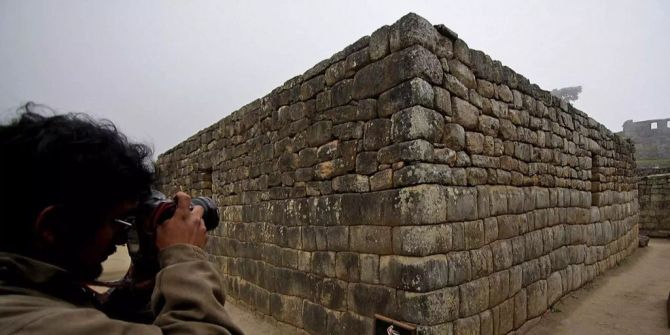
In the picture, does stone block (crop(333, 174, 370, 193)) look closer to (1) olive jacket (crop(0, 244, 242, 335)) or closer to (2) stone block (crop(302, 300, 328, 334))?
(2) stone block (crop(302, 300, 328, 334))

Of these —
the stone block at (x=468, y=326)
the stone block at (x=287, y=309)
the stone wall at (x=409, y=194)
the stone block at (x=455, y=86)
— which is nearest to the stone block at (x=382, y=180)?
the stone wall at (x=409, y=194)

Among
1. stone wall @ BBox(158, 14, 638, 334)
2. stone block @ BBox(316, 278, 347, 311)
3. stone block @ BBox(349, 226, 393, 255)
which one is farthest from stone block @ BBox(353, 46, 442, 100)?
stone block @ BBox(316, 278, 347, 311)

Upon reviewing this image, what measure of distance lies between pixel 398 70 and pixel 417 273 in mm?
1656

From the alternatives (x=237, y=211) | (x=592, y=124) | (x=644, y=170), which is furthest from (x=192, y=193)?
(x=644, y=170)

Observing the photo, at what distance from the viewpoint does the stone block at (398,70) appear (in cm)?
298

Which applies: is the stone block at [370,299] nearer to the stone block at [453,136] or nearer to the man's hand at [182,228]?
the stone block at [453,136]

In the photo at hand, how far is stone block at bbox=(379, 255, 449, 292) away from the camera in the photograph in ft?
9.18

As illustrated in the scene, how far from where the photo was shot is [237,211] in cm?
582

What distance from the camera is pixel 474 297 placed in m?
3.18

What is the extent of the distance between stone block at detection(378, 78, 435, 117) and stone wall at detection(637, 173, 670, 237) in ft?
41.6

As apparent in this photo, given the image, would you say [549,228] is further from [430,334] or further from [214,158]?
[214,158]

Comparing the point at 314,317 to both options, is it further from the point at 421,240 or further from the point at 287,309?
the point at 421,240

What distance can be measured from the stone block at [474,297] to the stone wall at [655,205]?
11738 mm

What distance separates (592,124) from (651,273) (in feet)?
9.82
